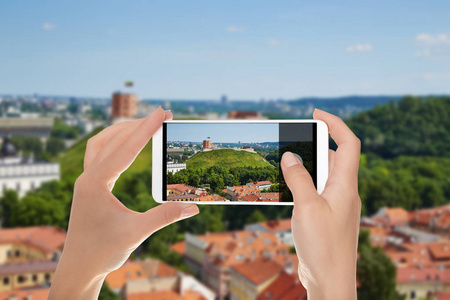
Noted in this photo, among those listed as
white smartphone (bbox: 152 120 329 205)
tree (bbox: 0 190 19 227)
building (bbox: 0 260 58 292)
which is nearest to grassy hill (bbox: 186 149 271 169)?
white smartphone (bbox: 152 120 329 205)

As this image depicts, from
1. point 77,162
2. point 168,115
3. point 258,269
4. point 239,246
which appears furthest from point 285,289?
point 168,115

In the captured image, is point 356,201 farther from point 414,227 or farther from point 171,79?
point 171,79

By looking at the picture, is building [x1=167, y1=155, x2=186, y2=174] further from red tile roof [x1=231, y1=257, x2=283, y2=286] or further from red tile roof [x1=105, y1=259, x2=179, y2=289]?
red tile roof [x1=231, y1=257, x2=283, y2=286]

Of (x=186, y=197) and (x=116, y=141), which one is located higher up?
(x=116, y=141)

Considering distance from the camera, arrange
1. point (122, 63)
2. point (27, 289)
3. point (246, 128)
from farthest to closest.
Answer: point (122, 63) < point (27, 289) < point (246, 128)

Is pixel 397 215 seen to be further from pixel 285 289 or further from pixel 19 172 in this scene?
pixel 19 172

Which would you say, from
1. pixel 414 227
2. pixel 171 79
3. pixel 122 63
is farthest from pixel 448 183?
pixel 122 63

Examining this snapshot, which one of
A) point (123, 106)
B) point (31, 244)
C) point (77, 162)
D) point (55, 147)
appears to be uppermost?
point (123, 106)
